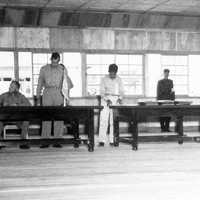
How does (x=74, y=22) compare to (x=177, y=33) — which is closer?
(x=74, y=22)

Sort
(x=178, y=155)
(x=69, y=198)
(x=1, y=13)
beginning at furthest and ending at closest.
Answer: (x=1, y=13)
(x=178, y=155)
(x=69, y=198)

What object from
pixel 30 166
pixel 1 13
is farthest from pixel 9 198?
pixel 1 13

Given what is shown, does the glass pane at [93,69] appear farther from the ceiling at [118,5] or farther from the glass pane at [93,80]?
the ceiling at [118,5]

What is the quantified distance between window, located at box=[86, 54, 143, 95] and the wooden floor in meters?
3.21

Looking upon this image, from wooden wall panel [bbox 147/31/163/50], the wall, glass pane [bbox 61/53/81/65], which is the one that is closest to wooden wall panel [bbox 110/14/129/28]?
the wall

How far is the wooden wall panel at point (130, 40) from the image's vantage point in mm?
10016

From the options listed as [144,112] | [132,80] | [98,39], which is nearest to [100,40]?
[98,39]

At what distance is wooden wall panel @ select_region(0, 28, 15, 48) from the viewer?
30.7 feet

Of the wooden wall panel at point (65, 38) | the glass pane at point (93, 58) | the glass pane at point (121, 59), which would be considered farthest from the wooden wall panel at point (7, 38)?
the glass pane at point (121, 59)

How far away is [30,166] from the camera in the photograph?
5.20m

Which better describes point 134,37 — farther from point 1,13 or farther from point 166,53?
point 1,13

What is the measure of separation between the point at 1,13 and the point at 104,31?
7.40 ft

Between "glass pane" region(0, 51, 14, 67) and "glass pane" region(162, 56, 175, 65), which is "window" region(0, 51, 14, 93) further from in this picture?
"glass pane" region(162, 56, 175, 65)

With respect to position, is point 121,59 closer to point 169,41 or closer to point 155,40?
point 155,40
